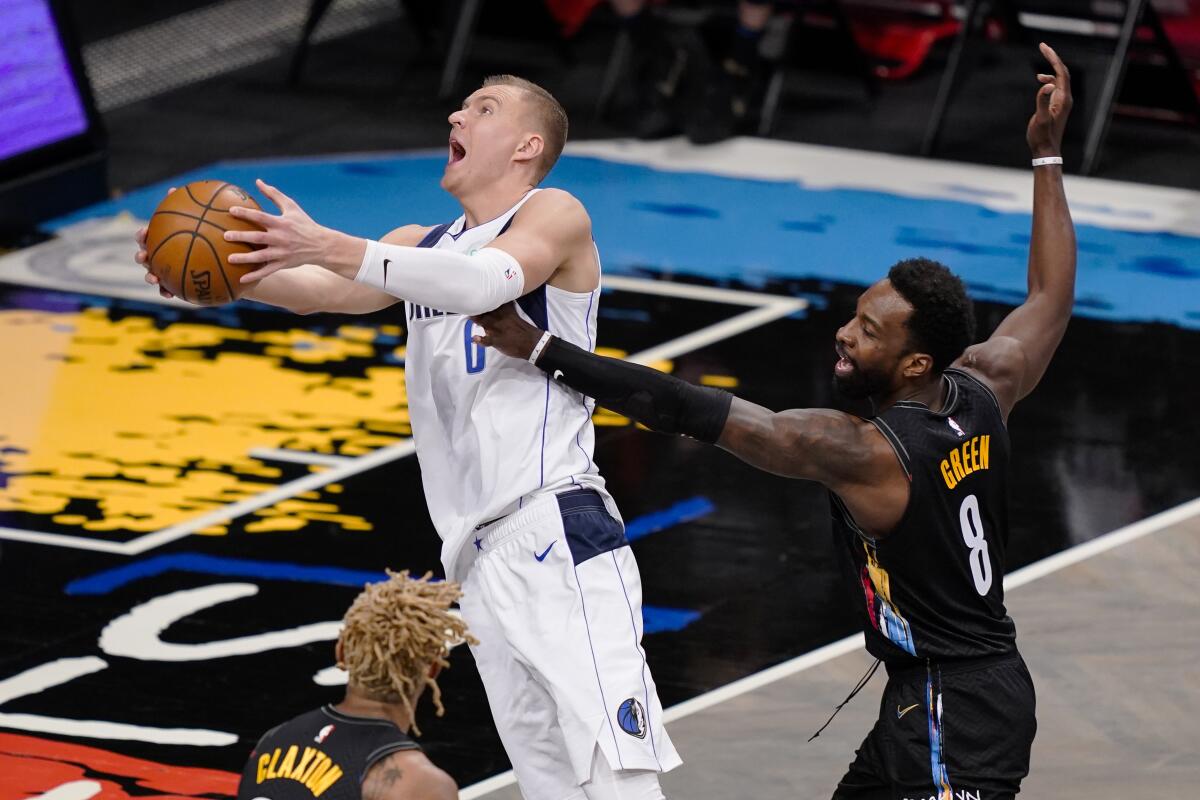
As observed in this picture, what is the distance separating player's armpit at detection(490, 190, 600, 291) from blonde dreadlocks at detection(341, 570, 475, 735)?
958mm

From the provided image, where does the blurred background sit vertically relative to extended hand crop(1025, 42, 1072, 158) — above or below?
above

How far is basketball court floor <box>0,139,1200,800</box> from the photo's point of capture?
253 inches

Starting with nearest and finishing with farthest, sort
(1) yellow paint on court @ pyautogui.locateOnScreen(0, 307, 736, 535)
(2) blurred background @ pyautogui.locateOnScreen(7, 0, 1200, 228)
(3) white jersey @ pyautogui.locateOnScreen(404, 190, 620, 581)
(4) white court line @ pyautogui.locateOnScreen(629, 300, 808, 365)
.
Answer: (3) white jersey @ pyautogui.locateOnScreen(404, 190, 620, 581), (1) yellow paint on court @ pyautogui.locateOnScreen(0, 307, 736, 535), (4) white court line @ pyautogui.locateOnScreen(629, 300, 808, 365), (2) blurred background @ pyautogui.locateOnScreen(7, 0, 1200, 228)

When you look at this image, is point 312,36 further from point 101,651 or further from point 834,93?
point 101,651

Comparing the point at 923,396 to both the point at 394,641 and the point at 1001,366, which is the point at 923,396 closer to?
the point at 1001,366

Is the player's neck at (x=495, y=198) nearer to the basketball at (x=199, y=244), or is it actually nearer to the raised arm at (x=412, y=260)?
the raised arm at (x=412, y=260)

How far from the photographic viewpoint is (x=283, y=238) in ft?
14.2

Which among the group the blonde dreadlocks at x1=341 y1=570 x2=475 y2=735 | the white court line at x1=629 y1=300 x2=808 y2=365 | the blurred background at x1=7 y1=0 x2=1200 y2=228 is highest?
the blurred background at x1=7 y1=0 x2=1200 y2=228

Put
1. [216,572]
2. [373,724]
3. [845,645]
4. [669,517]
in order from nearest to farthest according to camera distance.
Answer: [373,724] → [845,645] → [216,572] → [669,517]

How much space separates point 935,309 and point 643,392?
2.24 feet

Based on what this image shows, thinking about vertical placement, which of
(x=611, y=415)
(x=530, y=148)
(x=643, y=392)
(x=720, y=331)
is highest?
(x=720, y=331)

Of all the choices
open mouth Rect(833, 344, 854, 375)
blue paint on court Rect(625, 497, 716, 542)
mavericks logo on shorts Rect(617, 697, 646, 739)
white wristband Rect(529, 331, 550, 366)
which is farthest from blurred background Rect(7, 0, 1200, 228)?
open mouth Rect(833, 344, 854, 375)

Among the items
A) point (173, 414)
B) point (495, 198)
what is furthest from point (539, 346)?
point (173, 414)

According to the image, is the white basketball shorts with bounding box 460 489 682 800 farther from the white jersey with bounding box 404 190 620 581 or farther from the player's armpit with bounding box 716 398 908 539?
the player's armpit with bounding box 716 398 908 539
